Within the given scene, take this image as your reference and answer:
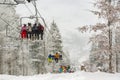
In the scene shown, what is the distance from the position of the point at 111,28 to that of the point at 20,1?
14.9m

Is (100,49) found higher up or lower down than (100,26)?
lower down

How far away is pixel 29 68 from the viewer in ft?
240

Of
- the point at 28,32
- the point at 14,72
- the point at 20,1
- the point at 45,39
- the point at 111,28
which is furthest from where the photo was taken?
the point at 45,39

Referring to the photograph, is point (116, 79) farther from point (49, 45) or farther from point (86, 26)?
point (49, 45)

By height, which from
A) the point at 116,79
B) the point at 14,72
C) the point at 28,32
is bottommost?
the point at 14,72

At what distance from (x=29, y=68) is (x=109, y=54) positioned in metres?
43.8

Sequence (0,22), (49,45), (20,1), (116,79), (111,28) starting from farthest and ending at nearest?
(49,45) → (0,22) → (111,28) → (116,79) → (20,1)

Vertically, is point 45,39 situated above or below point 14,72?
above

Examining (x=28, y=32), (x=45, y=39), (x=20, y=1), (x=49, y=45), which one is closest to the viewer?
(x=20, y=1)

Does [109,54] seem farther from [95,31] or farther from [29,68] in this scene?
[29,68]

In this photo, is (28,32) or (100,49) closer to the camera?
(28,32)

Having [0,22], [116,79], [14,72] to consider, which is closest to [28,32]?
[116,79]

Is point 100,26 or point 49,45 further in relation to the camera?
point 49,45

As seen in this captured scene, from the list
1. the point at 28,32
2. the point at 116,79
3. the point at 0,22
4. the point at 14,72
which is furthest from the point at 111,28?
the point at 14,72
